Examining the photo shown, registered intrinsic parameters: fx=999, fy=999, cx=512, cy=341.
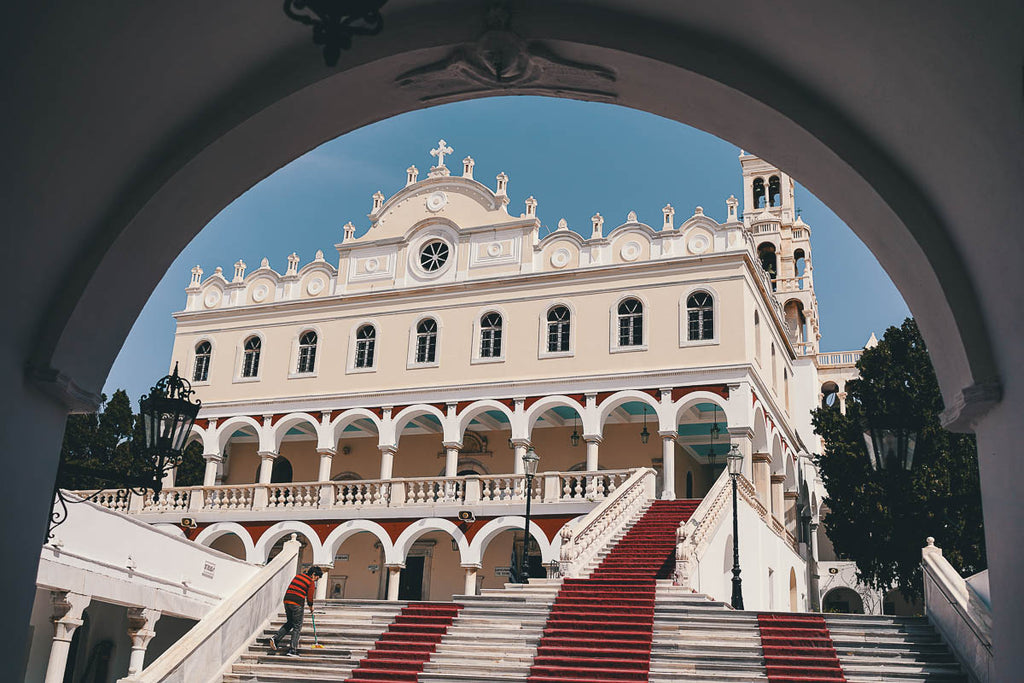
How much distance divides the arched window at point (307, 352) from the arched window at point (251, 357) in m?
1.65

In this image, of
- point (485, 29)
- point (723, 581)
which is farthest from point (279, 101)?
point (723, 581)

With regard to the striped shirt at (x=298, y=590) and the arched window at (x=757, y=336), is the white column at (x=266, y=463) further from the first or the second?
the striped shirt at (x=298, y=590)

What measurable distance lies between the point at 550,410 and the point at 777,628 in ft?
55.9

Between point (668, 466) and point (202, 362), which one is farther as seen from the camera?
point (202, 362)

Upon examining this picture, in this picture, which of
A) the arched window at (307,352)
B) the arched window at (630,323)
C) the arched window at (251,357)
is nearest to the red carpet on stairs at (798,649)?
the arched window at (630,323)

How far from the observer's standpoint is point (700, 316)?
29734 mm

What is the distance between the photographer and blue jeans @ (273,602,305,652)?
53.8ft

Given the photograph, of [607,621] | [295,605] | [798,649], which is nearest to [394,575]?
[295,605]

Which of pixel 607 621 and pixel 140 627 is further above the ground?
pixel 607 621

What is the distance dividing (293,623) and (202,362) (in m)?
21.5

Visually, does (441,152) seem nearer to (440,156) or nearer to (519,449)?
(440,156)

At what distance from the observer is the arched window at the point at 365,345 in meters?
33.7

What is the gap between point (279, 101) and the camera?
5.25 meters

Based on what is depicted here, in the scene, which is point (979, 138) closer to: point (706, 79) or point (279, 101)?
point (706, 79)
